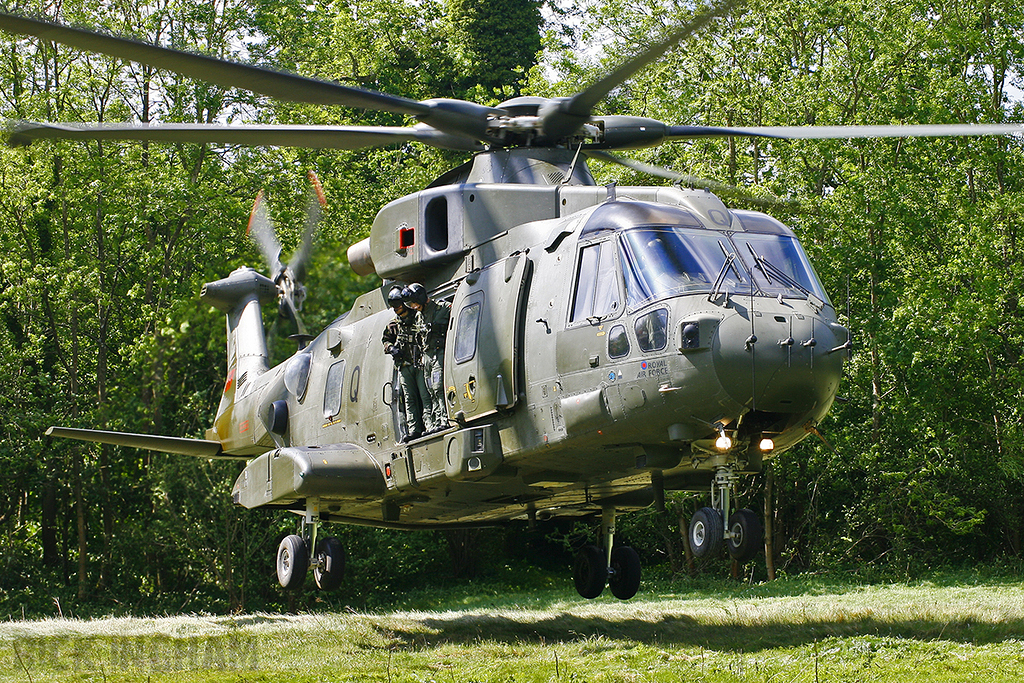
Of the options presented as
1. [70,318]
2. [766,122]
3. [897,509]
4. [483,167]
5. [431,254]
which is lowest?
[897,509]

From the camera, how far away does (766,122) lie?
2208 centimetres

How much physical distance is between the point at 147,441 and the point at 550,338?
6925 millimetres

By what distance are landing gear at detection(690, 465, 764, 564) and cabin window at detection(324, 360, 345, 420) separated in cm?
489

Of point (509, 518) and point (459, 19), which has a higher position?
point (459, 19)

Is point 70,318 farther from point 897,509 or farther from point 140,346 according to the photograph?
point 897,509

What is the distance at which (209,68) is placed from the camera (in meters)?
8.48

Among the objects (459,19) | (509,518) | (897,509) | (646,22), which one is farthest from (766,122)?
(459,19)

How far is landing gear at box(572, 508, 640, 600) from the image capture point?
12.7m

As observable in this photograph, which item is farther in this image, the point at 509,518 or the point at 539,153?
the point at 509,518

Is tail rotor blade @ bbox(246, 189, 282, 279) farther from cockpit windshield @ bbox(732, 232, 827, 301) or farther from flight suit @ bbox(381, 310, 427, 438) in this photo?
cockpit windshield @ bbox(732, 232, 827, 301)

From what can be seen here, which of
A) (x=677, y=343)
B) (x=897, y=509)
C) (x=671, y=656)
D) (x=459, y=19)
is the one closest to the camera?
(x=677, y=343)

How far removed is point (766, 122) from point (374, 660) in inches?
579

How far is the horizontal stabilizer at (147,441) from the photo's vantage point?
13211 mm

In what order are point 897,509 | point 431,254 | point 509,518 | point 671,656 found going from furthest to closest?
point 897,509, point 509,518, point 431,254, point 671,656
